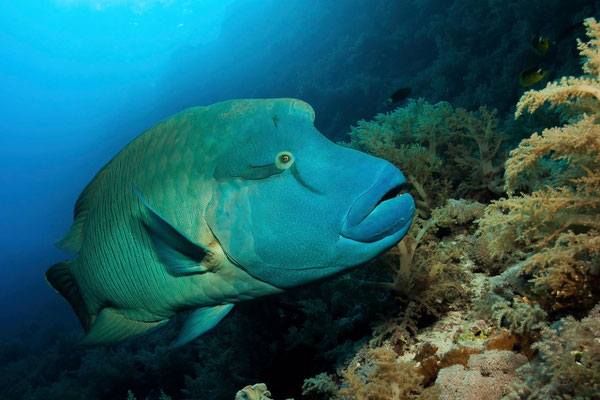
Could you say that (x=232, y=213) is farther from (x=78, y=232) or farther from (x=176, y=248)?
(x=78, y=232)

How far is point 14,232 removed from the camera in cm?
9150

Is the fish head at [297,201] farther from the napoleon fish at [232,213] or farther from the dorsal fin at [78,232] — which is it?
the dorsal fin at [78,232]

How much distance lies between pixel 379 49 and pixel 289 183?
71.5ft

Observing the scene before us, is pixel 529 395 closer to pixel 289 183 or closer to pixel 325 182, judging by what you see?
pixel 325 182

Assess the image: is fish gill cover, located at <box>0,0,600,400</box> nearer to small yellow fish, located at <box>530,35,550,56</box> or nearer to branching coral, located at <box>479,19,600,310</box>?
branching coral, located at <box>479,19,600,310</box>

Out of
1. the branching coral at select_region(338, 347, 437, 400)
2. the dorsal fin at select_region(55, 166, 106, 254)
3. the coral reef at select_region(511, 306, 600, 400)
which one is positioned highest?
the dorsal fin at select_region(55, 166, 106, 254)

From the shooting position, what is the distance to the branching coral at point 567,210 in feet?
5.26

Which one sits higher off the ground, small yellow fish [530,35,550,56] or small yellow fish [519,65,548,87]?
small yellow fish [530,35,550,56]

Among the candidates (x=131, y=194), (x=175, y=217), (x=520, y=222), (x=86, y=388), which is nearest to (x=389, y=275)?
(x=520, y=222)

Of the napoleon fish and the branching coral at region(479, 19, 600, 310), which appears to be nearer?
the napoleon fish

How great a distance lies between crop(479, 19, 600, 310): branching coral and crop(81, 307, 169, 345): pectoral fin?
7.62 feet

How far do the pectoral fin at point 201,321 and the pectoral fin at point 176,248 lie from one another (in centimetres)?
30

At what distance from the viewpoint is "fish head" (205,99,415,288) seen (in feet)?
4.57

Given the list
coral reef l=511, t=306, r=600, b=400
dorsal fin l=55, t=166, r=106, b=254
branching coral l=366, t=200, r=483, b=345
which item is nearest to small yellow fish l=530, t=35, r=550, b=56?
branching coral l=366, t=200, r=483, b=345
